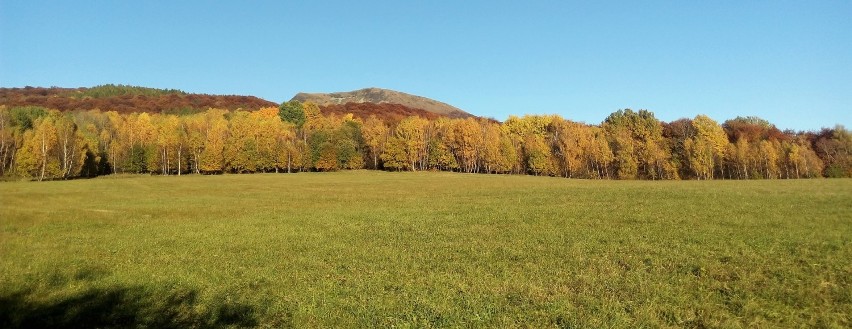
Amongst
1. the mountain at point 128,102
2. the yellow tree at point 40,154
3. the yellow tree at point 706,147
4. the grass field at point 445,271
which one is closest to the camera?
the grass field at point 445,271

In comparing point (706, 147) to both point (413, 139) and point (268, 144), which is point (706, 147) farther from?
point (268, 144)

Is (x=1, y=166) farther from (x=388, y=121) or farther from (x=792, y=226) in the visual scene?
(x=792, y=226)

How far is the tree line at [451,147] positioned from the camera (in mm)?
91938

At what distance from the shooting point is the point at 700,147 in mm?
92062

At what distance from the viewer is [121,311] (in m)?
10.0

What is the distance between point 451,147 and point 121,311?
9952 centimetres

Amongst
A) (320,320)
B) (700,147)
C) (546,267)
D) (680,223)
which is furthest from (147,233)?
(700,147)

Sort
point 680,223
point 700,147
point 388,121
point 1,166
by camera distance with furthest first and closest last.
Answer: point 388,121 < point 700,147 < point 1,166 < point 680,223

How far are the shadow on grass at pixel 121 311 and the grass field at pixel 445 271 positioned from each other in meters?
0.05

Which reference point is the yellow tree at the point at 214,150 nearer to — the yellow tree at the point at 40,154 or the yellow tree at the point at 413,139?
the yellow tree at the point at 40,154

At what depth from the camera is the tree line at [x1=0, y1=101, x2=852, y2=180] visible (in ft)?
302

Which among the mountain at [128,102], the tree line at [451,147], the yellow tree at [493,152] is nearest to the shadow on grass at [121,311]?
the tree line at [451,147]

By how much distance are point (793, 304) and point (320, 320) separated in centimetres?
869

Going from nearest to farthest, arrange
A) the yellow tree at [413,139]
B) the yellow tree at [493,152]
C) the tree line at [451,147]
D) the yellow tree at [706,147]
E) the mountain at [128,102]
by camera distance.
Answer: the tree line at [451,147] → the yellow tree at [706,147] → the yellow tree at [493,152] → the yellow tree at [413,139] → the mountain at [128,102]
